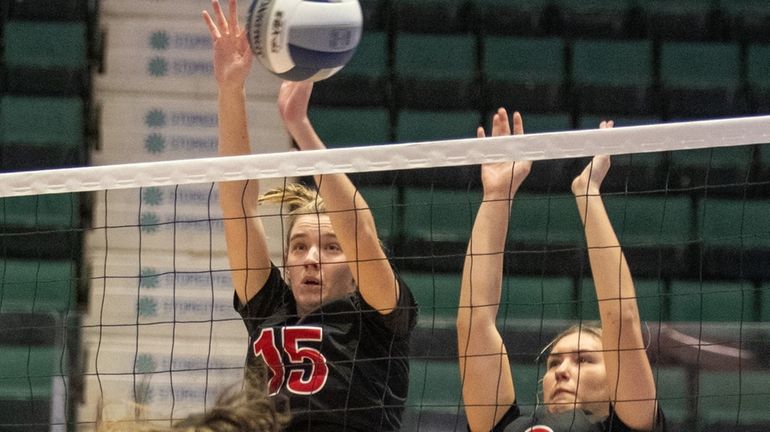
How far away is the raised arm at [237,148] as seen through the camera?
317cm

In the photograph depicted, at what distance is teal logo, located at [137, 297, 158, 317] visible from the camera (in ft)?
20.4

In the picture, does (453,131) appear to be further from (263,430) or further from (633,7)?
(263,430)

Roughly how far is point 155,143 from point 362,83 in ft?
3.92

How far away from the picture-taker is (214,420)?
1.94 m

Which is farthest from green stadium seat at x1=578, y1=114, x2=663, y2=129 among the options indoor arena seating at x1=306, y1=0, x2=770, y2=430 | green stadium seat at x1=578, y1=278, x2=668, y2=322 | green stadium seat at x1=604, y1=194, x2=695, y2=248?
green stadium seat at x1=578, y1=278, x2=668, y2=322

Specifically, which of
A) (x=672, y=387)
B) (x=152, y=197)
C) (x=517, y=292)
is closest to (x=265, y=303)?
(x=672, y=387)

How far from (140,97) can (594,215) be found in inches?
166

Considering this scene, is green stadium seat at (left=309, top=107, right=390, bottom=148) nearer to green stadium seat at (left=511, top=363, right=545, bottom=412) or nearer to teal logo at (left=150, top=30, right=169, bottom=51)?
teal logo at (left=150, top=30, right=169, bottom=51)

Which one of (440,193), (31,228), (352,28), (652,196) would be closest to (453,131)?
(440,193)

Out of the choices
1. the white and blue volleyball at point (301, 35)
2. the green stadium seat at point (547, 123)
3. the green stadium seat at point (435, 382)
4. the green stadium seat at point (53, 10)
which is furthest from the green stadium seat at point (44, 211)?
the white and blue volleyball at point (301, 35)

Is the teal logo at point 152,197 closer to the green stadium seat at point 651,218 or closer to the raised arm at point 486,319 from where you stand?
the green stadium seat at point 651,218

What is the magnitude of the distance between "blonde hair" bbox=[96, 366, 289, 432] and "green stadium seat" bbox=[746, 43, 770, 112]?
5.13 meters

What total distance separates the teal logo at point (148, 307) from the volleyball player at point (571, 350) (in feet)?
11.4

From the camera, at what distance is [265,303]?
10.5 ft
